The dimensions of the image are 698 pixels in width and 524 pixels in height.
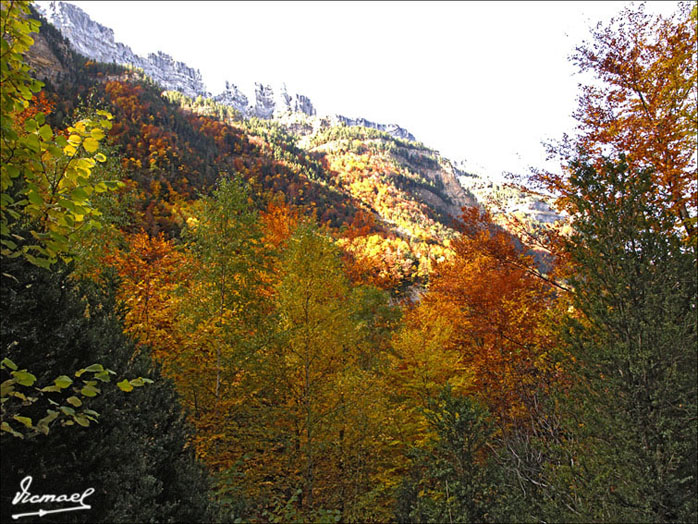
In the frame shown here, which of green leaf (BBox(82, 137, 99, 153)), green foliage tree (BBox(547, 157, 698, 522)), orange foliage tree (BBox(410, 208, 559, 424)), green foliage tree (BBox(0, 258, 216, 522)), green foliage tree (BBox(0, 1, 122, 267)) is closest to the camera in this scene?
green foliage tree (BBox(0, 1, 122, 267))

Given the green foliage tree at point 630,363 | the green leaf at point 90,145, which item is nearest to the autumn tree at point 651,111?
the green foliage tree at point 630,363

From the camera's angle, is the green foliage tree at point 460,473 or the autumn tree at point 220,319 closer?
the green foliage tree at point 460,473

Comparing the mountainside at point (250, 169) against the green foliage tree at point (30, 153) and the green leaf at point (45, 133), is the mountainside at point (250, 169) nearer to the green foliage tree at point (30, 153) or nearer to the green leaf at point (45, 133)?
the green foliage tree at point (30, 153)

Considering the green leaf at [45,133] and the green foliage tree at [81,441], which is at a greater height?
the green leaf at [45,133]

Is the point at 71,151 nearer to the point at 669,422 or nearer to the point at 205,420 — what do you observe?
the point at 669,422

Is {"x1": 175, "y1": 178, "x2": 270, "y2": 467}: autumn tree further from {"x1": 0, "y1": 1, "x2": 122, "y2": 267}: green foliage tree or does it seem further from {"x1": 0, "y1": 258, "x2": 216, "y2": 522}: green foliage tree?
{"x1": 0, "y1": 1, "x2": 122, "y2": 267}: green foliage tree

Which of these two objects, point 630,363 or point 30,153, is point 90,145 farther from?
point 630,363

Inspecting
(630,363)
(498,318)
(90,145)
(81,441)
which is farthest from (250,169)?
(90,145)

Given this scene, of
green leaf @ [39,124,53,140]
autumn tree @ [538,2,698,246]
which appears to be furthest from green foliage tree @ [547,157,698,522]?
green leaf @ [39,124,53,140]

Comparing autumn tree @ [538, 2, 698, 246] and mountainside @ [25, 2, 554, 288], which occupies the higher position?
mountainside @ [25, 2, 554, 288]

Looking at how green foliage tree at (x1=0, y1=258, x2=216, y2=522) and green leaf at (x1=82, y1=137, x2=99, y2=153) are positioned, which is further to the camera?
green foliage tree at (x1=0, y1=258, x2=216, y2=522)

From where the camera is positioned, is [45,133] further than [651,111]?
No

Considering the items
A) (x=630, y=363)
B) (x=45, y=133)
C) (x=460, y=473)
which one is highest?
(x=45, y=133)

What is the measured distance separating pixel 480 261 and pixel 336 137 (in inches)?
6172
